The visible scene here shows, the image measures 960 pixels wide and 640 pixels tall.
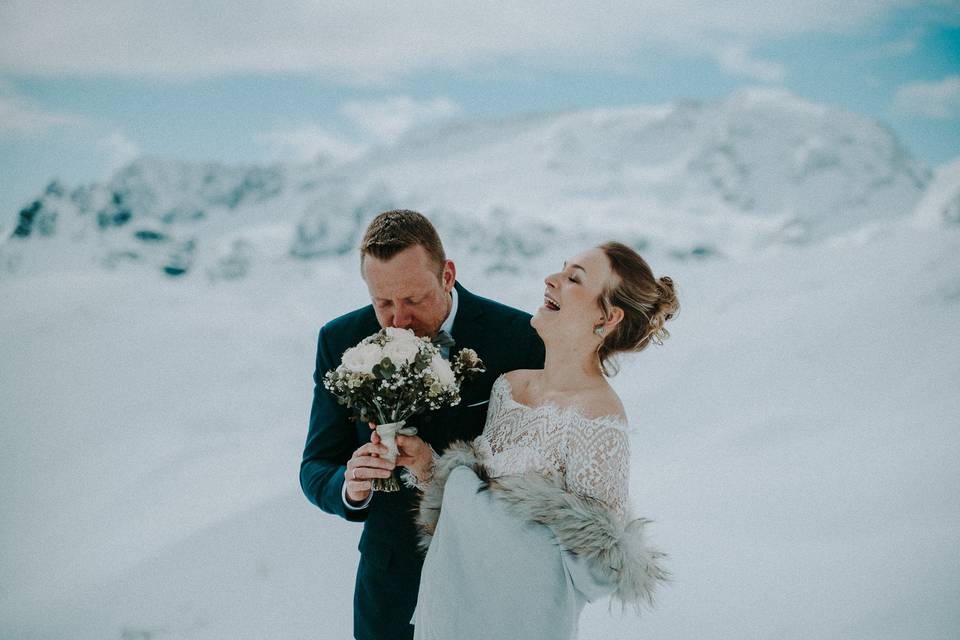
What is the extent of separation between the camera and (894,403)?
7.52 meters

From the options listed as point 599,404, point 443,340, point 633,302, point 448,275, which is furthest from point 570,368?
point 448,275

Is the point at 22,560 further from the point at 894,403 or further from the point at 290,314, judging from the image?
the point at 290,314

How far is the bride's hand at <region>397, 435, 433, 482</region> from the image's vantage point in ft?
6.34

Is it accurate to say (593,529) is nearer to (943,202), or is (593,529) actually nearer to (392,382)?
(392,382)

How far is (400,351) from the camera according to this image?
183 centimetres

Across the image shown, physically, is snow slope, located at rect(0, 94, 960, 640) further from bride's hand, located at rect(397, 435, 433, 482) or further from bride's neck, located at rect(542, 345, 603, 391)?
bride's hand, located at rect(397, 435, 433, 482)

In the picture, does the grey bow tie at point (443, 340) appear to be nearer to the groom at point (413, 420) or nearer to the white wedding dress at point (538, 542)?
the groom at point (413, 420)

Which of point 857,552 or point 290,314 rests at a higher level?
point 290,314

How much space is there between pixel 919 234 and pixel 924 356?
22.5 ft

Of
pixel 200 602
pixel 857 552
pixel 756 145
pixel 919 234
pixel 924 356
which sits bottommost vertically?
pixel 200 602

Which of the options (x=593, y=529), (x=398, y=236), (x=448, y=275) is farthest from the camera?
(x=448, y=275)

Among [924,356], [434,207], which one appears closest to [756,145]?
[434,207]

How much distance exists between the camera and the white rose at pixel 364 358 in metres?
1.80

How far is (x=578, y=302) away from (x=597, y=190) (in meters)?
60.7
